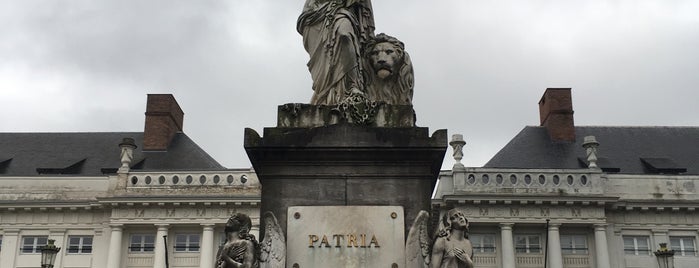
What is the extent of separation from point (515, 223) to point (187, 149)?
18.5 m

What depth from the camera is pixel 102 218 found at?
40625 mm

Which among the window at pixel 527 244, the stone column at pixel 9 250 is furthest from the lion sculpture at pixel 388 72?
the stone column at pixel 9 250

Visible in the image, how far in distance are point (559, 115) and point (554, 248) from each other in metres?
9.02

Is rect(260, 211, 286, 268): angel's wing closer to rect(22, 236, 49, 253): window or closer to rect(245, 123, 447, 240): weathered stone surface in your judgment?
rect(245, 123, 447, 240): weathered stone surface

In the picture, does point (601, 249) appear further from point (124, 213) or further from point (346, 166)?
point (346, 166)

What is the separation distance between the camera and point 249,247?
6781mm

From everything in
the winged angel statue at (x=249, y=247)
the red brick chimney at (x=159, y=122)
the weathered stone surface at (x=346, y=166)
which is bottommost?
the winged angel statue at (x=249, y=247)

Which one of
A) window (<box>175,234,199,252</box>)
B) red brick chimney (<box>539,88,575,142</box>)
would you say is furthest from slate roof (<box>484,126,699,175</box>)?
window (<box>175,234,199,252</box>)

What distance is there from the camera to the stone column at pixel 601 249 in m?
38.5

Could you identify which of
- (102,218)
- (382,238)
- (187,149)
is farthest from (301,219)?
(187,149)

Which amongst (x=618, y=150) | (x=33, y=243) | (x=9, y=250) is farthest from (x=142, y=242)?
(x=618, y=150)

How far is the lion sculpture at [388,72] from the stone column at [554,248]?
105 feet

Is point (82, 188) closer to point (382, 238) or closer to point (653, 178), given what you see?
point (653, 178)

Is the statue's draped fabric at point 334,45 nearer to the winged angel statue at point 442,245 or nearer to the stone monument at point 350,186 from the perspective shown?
the stone monument at point 350,186
